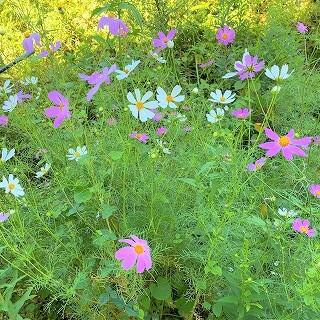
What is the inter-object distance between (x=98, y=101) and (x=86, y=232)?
0.44 meters

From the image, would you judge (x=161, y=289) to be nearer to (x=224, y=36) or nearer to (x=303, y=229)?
(x=303, y=229)

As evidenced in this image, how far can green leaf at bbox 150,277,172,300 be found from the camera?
1.20m

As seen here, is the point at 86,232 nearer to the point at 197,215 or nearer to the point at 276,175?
the point at 197,215

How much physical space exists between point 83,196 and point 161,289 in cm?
30

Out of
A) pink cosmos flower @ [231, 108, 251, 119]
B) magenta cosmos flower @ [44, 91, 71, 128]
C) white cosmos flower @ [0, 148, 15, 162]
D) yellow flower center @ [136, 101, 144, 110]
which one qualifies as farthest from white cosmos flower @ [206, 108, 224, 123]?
white cosmos flower @ [0, 148, 15, 162]

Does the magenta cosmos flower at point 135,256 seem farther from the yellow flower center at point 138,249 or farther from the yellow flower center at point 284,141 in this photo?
the yellow flower center at point 284,141

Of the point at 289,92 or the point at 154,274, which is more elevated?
the point at 289,92

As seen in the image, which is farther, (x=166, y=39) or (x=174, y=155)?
(x=166, y=39)

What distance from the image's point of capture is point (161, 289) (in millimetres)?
1207

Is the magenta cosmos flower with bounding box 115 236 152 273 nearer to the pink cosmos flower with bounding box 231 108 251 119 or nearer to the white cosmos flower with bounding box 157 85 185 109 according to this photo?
the white cosmos flower with bounding box 157 85 185 109

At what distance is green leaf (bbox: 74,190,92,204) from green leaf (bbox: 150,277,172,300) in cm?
28

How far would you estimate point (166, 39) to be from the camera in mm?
1687

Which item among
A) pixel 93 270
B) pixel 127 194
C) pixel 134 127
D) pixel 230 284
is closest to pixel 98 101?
pixel 134 127

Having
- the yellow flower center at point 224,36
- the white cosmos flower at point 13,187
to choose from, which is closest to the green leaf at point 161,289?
the white cosmos flower at point 13,187
